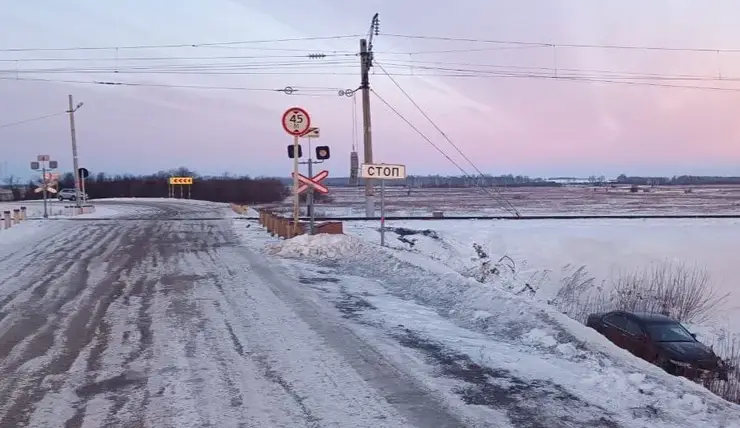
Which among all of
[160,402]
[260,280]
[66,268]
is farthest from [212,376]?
[66,268]

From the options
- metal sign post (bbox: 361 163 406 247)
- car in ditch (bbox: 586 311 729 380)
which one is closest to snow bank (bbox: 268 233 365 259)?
metal sign post (bbox: 361 163 406 247)

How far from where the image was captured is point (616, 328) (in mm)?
13305

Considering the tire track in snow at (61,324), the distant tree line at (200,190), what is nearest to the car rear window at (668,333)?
the tire track in snow at (61,324)

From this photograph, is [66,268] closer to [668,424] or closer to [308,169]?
[308,169]

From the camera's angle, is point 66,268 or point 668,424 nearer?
point 668,424

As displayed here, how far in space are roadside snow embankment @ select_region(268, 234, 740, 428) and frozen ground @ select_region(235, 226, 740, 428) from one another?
0.4 inches

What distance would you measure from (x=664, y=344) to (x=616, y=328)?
1469 millimetres

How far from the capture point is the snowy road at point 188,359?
503 cm

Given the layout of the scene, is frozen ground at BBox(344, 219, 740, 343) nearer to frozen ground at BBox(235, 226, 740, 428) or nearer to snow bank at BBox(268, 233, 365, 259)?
snow bank at BBox(268, 233, 365, 259)

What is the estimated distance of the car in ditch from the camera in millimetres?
10727

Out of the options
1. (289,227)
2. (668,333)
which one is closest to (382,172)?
(289,227)

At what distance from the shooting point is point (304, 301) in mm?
9695

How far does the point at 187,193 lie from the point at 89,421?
84.4 m

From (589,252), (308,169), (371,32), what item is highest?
(371,32)
